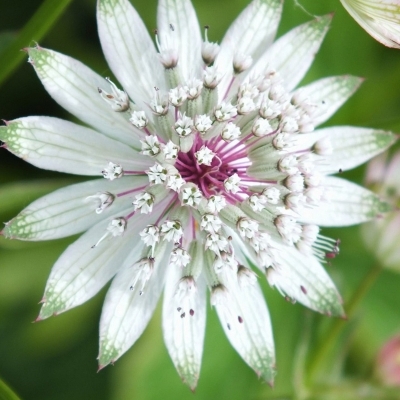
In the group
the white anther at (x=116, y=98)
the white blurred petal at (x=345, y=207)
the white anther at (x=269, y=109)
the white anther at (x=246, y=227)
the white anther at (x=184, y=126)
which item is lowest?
the white blurred petal at (x=345, y=207)

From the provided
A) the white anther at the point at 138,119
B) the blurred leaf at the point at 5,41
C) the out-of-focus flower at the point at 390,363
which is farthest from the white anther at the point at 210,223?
the out-of-focus flower at the point at 390,363

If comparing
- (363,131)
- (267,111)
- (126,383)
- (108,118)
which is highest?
(108,118)

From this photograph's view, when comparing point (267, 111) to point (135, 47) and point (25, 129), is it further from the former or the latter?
point (25, 129)

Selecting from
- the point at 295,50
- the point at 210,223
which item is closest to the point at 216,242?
the point at 210,223

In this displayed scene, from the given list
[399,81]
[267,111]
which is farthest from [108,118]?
[399,81]

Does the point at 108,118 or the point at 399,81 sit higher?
the point at 108,118

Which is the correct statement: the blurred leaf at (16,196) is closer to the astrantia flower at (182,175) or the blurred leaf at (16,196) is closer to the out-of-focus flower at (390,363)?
the astrantia flower at (182,175)
